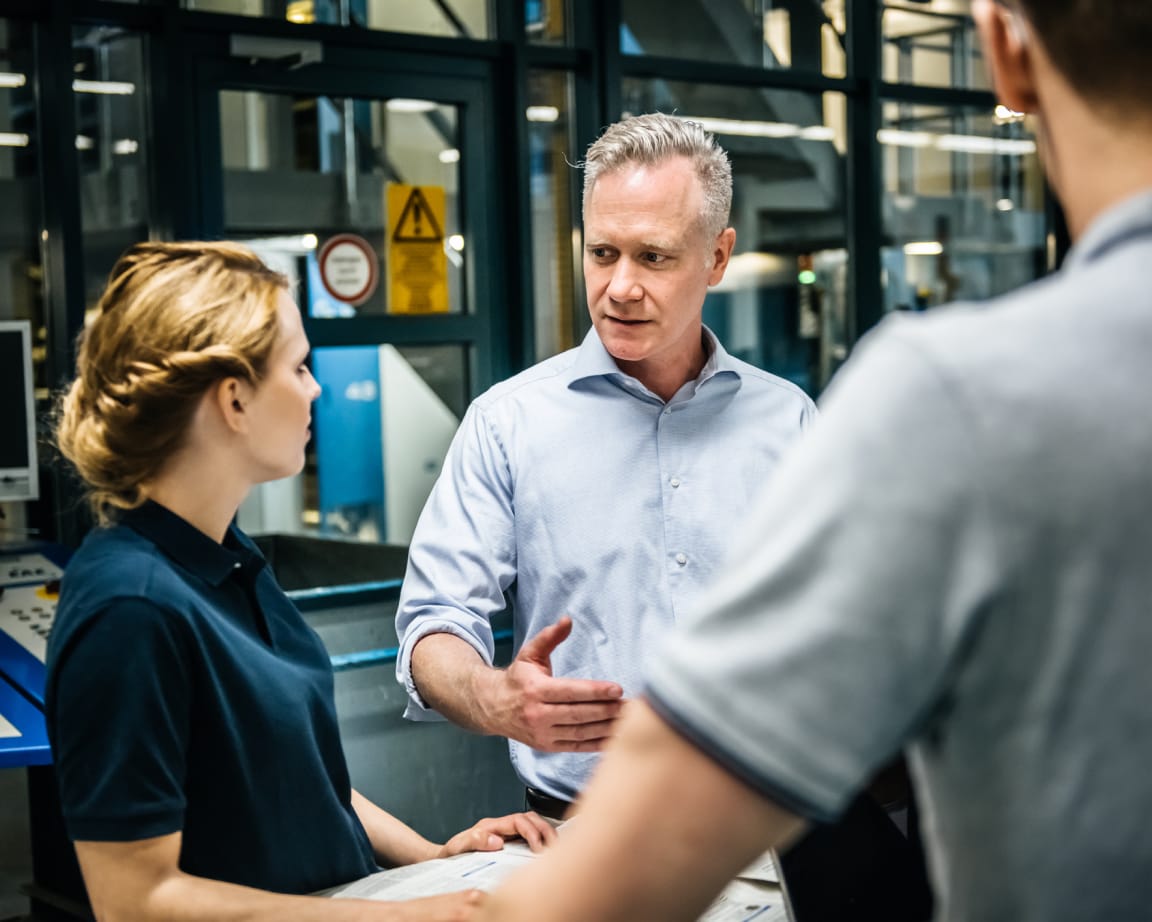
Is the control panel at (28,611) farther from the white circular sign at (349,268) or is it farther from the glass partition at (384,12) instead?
the glass partition at (384,12)

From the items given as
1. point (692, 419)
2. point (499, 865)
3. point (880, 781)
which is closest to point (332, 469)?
point (692, 419)

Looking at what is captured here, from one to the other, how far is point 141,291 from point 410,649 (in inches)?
26.7

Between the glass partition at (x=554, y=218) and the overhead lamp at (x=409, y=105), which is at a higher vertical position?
the overhead lamp at (x=409, y=105)

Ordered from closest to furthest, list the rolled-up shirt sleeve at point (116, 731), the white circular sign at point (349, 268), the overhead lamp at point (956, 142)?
1. the rolled-up shirt sleeve at point (116, 731)
2. the white circular sign at point (349, 268)
3. the overhead lamp at point (956, 142)

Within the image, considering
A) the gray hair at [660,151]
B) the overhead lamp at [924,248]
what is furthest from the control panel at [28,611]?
the overhead lamp at [924,248]

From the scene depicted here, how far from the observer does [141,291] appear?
1395mm

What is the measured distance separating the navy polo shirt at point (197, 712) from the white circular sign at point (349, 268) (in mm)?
2725

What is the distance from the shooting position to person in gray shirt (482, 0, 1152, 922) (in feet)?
1.65

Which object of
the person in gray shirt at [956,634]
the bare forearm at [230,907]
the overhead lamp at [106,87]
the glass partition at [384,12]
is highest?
the glass partition at [384,12]

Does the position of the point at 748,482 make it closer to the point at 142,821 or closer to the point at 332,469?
the point at 142,821

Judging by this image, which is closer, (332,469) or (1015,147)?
(332,469)

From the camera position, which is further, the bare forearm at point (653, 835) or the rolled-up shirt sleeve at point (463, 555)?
the rolled-up shirt sleeve at point (463, 555)

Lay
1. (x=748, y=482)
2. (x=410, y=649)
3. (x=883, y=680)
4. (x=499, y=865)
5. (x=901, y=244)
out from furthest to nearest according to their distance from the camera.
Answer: (x=901, y=244)
(x=748, y=482)
(x=410, y=649)
(x=499, y=865)
(x=883, y=680)

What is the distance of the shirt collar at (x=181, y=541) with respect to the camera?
1381 mm
